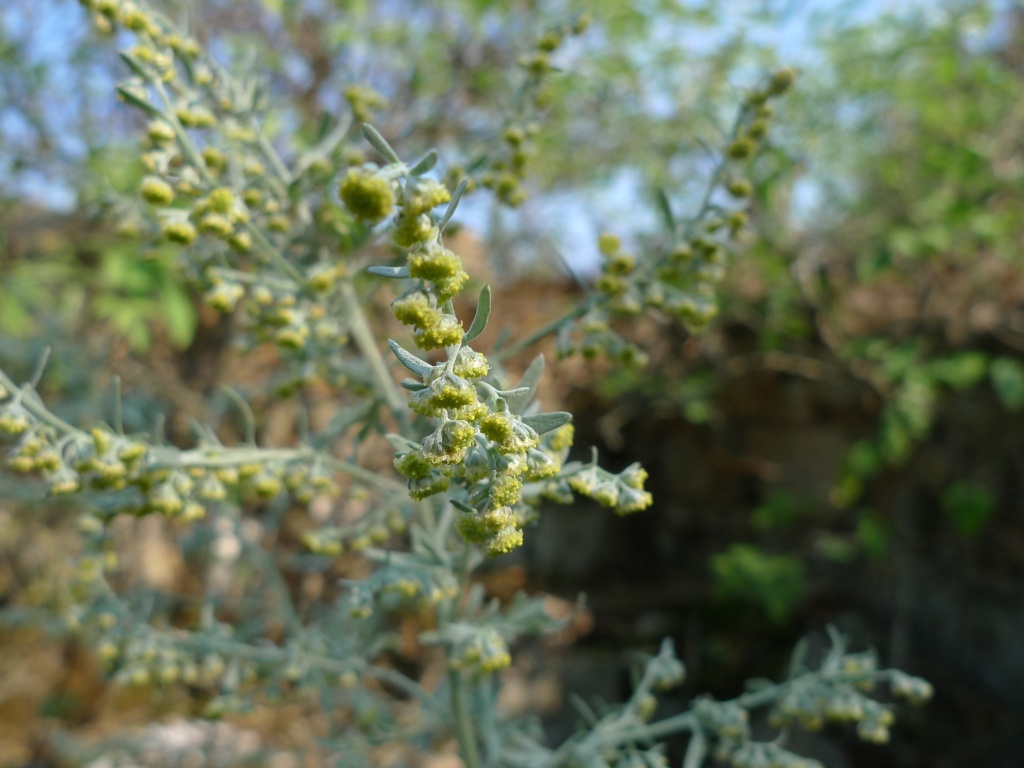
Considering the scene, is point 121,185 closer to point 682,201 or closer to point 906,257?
point 682,201

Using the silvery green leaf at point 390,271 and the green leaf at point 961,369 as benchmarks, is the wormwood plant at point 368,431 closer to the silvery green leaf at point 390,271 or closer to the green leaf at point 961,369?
the silvery green leaf at point 390,271

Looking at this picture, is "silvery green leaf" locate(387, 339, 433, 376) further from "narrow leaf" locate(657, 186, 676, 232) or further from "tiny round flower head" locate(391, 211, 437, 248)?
"narrow leaf" locate(657, 186, 676, 232)

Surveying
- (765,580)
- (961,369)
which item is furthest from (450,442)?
(961,369)

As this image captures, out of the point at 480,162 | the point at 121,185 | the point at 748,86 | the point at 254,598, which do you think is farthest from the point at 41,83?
the point at 748,86

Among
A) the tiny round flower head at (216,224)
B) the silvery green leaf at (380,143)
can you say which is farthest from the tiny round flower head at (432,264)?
the tiny round flower head at (216,224)

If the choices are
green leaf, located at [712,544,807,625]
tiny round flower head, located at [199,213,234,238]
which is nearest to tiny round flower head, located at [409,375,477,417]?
tiny round flower head, located at [199,213,234,238]

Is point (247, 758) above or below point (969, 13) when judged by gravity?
below

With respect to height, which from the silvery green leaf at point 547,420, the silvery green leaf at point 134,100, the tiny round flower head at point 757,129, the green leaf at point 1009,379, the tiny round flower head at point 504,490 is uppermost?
the green leaf at point 1009,379
